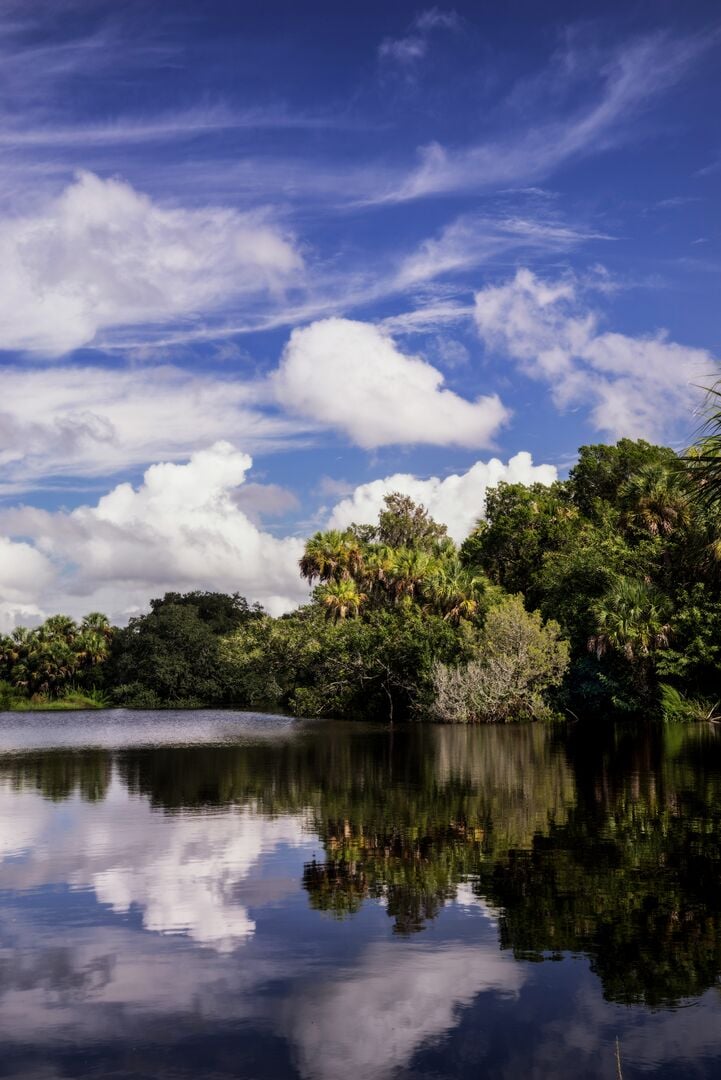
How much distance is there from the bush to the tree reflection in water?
14061 millimetres

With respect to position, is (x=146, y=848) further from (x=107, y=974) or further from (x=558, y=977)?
(x=558, y=977)

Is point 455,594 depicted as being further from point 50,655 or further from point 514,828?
point 50,655

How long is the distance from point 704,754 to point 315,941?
67.7ft

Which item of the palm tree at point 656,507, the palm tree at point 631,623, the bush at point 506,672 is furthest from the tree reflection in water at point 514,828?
the palm tree at point 656,507

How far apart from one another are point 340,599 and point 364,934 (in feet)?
161

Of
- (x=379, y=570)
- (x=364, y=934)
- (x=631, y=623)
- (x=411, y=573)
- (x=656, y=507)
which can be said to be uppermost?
(x=656, y=507)

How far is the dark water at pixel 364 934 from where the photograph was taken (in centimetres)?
631

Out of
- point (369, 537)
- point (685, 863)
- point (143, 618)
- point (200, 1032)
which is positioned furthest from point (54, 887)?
point (143, 618)

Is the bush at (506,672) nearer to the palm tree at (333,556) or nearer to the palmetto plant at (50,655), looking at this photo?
the palm tree at (333,556)

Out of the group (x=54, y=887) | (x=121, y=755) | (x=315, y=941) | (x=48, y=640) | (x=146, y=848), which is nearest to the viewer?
(x=315, y=941)

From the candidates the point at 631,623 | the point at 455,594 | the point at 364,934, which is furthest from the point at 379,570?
the point at 364,934

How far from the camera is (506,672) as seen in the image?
46188mm

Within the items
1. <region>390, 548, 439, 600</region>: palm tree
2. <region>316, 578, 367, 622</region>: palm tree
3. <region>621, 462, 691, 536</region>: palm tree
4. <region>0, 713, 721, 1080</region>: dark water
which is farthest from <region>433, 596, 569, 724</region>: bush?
<region>0, 713, 721, 1080</region>: dark water

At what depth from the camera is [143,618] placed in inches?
3477
